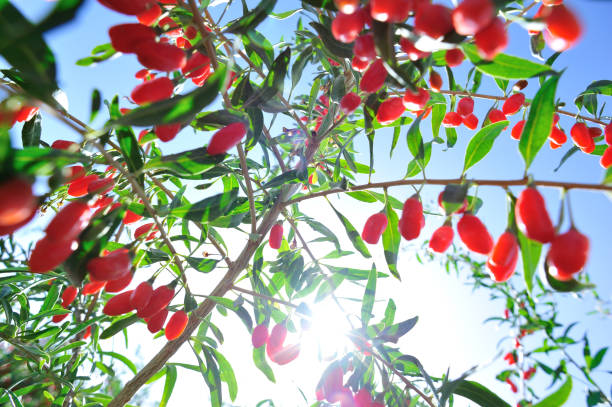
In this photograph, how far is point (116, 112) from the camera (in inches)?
40.8

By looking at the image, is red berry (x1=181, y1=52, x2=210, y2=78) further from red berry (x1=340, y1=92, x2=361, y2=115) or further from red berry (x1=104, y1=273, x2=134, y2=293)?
red berry (x1=104, y1=273, x2=134, y2=293)

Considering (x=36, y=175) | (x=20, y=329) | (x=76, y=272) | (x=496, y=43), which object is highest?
(x=496, y=43)

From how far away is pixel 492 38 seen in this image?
2.39ft

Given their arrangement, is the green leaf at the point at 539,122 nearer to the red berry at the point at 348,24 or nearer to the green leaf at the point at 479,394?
the red berry at the point at 348,24

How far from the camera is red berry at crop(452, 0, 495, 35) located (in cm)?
66

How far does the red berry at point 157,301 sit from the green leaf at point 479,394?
3.05 feet

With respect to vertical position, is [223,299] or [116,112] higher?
[116,112]

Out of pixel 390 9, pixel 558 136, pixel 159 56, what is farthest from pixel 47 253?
pixel 558 136

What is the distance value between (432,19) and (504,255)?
0.52m

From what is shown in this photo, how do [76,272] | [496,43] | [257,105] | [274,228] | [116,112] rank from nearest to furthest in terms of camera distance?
[496,43], [76,272], [116,112], [257,105], [274,228]

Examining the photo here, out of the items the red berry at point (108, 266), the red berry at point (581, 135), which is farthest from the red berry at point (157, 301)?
the red berry at point (581, 135)

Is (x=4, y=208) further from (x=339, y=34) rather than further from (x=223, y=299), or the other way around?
(x=223, y=299)

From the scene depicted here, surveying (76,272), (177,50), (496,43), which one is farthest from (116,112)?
(496,43)

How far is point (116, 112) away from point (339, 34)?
624 mm
